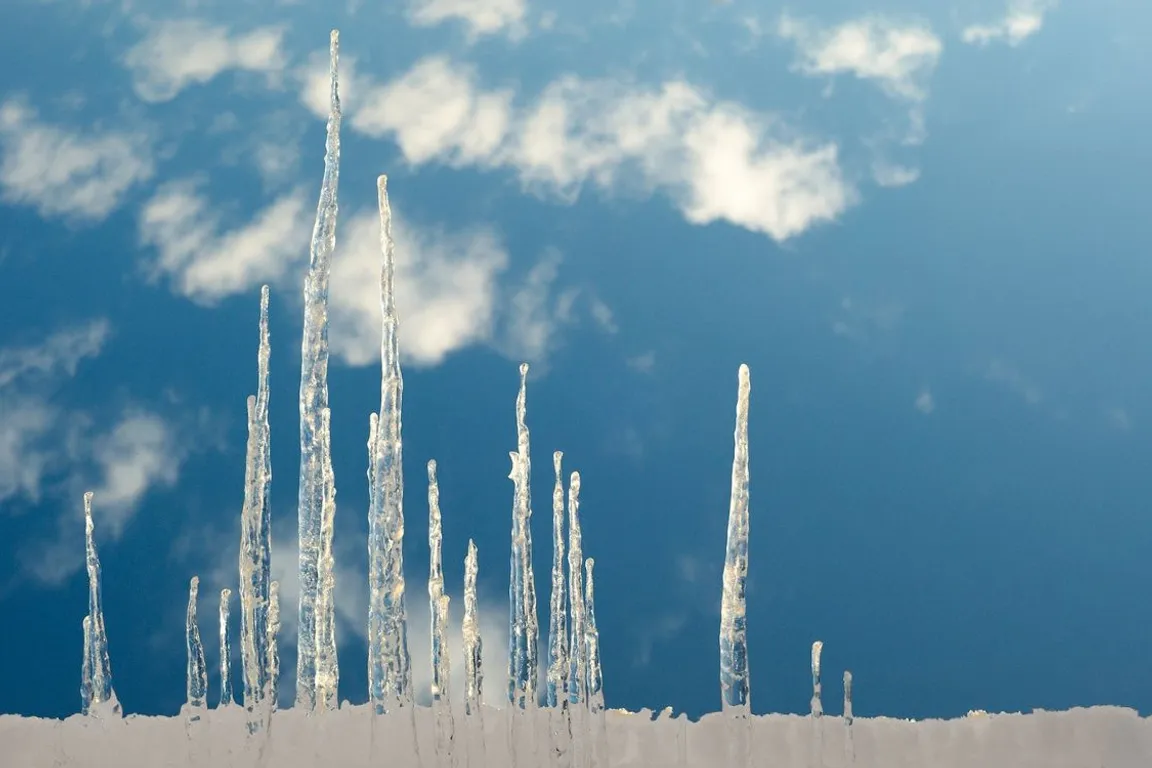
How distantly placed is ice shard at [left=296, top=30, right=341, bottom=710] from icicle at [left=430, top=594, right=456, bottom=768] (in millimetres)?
524

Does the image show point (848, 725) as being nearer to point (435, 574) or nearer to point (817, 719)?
point (817, 719)

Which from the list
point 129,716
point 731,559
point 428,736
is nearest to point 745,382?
point 731,559

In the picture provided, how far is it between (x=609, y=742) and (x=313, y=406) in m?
1.75

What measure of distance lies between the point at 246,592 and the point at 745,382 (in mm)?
2153

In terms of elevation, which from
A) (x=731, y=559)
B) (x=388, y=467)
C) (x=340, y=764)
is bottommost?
(x=340, y=764)

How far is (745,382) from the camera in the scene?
21.6 feet

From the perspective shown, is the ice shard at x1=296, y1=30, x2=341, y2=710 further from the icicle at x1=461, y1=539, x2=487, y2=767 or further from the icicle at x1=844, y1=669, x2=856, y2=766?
the icicle at x1=844, y1=669, x2=856, y2=766

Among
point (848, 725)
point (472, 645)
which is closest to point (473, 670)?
point (472, 645)

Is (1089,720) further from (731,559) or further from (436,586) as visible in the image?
(436,586)

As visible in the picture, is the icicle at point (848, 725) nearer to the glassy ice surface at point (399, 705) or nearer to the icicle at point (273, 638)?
the glassy ice surface at point (399, 705)

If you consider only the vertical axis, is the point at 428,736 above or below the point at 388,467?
below

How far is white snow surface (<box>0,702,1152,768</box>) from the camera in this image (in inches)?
266

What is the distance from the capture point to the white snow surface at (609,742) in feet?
22.2

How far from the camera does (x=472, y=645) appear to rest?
6785 mm
